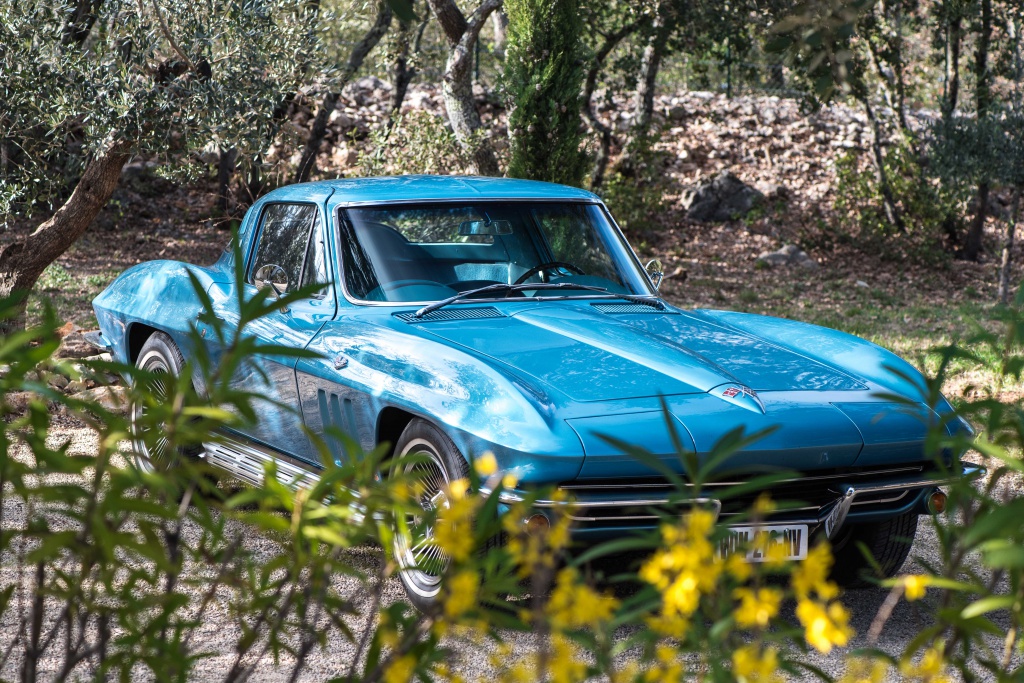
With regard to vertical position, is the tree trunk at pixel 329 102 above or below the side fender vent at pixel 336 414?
above

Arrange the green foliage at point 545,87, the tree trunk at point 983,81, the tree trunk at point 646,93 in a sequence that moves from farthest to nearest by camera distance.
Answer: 1. the tree trunk at point 646,93
2. the tree trunk at point 983,81
3. the green foliage at point 545,87

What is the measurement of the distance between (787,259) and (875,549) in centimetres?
1259

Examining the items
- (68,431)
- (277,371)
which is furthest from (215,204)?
(277,371)

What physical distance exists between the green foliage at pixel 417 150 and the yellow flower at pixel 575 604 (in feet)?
40.2

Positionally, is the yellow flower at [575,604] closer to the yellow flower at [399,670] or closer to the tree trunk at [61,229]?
the yellow flower at [399,670]

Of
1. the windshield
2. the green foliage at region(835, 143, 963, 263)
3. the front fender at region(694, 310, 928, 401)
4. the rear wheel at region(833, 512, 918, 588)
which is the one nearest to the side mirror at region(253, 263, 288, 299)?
the windshield

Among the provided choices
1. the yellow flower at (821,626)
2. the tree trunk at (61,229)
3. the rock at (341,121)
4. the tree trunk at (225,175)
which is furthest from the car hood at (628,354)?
the rock at (341,121)

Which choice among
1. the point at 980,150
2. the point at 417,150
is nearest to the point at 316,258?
the point at 417,150

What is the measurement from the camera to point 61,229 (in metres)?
8.20

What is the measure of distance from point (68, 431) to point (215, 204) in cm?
1110

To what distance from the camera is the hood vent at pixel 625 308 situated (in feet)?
15.9

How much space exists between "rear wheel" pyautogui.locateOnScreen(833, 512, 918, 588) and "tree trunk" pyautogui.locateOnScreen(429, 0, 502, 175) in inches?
352

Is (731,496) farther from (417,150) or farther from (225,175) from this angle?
(225,175)

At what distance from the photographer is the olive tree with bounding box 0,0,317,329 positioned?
26.8ft
